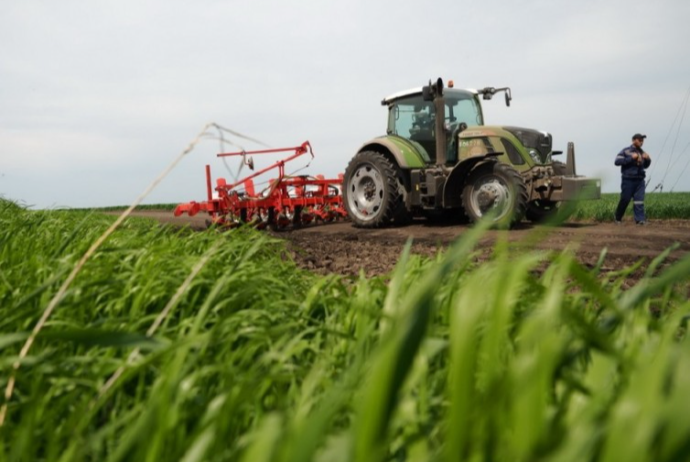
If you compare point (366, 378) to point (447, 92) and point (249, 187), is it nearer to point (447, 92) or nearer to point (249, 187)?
point (447, 92)

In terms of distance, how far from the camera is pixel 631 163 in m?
11.2

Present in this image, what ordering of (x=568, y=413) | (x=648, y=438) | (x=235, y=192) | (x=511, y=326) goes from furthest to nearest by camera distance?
(x=235, y=192) → (x=511, y=326) → (x=568, y=413) → (x=648, y=438)

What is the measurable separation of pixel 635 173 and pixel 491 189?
4.30m

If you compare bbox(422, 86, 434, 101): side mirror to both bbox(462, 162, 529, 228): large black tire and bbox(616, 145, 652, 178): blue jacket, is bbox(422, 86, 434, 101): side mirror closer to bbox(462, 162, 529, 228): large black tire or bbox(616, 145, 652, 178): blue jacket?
bbox(462, 162, 529, 228): large black tire

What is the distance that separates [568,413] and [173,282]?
163cm

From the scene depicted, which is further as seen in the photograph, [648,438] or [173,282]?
[173,282]

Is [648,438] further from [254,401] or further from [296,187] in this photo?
[296,187]

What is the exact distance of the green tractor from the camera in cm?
870

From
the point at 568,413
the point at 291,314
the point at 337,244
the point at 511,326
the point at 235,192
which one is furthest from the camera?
the point at 235,192

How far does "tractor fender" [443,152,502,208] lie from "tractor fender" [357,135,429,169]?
0.80 meters

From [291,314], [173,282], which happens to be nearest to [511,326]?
[291,314]

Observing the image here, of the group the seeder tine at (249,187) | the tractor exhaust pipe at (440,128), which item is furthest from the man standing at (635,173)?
the seeder tine at (249,187)

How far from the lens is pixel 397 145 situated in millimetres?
9836

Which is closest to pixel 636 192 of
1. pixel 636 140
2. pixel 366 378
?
pixel 636 140
